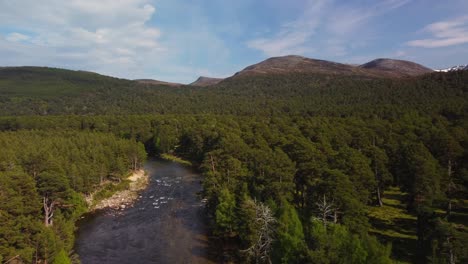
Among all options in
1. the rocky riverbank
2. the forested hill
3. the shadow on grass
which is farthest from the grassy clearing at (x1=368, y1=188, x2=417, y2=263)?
the forested hill

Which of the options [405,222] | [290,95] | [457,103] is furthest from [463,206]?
[290,95]

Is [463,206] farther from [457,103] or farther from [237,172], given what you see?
[457,103]

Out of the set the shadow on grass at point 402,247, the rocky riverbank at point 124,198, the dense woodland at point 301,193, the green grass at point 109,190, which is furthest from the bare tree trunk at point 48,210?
the shadow on grass at point 402,247

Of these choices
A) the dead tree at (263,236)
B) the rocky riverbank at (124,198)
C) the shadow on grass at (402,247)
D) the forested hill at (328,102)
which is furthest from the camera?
the forested hill at (328,102)

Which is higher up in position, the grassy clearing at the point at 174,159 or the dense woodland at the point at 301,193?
the dense woodland at the point at 301,193

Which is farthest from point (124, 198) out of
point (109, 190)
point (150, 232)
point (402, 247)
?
point (402, 247)

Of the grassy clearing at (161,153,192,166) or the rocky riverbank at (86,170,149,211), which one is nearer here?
the rocky riverbank at (86,170,149,211)

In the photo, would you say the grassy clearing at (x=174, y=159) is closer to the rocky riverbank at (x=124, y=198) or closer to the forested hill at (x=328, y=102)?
the rocky riverbank at (x=124, y=198)

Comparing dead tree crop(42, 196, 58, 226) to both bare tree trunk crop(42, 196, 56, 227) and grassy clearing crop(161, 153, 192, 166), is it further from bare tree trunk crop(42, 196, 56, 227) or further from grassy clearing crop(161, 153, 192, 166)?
grassy clearing crop(161, 153, 192, 166)
